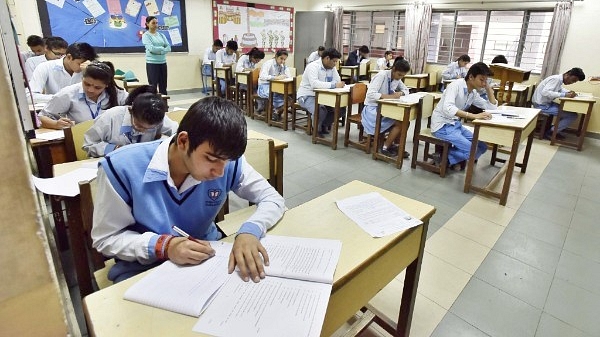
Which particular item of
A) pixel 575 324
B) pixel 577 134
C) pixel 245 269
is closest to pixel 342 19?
Answer: pixel 577 134

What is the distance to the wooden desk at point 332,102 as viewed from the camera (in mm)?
4172

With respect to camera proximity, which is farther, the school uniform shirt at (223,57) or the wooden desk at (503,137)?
the school uniform shirt at (223,57)

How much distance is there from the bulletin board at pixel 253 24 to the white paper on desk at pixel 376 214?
7685mm

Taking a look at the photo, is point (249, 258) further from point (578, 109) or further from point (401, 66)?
point (578, 109)

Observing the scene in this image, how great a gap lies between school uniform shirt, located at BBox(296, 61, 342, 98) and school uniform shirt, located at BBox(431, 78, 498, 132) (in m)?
1.56

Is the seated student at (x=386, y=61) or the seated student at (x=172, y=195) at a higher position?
the seated student at (x=386, y=61)

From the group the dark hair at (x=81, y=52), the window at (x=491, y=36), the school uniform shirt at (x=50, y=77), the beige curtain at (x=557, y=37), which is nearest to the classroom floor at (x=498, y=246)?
the dark hair at (x=81, y=52)

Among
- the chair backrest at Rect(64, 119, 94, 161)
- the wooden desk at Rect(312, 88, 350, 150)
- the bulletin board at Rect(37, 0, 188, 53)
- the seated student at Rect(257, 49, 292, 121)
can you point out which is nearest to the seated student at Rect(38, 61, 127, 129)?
the chair backrest at Rect(64, 119, 94, 161)

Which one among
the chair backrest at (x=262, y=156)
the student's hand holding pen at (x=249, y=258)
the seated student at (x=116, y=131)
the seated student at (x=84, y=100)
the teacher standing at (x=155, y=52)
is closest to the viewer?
the student's hand holding pen at (x=249, y=258)

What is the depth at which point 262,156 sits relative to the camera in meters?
1.71

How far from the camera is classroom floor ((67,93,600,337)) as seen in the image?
1716 mm

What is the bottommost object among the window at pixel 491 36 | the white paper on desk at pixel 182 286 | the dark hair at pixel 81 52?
the white paper on desk at pixel 182 286

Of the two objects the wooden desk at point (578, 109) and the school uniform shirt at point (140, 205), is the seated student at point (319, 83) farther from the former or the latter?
the school uniform shirt at point (140, 205)

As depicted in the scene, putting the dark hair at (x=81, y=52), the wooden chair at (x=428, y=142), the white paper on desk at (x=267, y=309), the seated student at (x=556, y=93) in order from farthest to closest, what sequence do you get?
the seated student at (x=556, y=93) < the wooden chair at (x=428, y=142) < the dark hair at (x=81, y=52) < the white paper on desk at (x=267, y=309)
